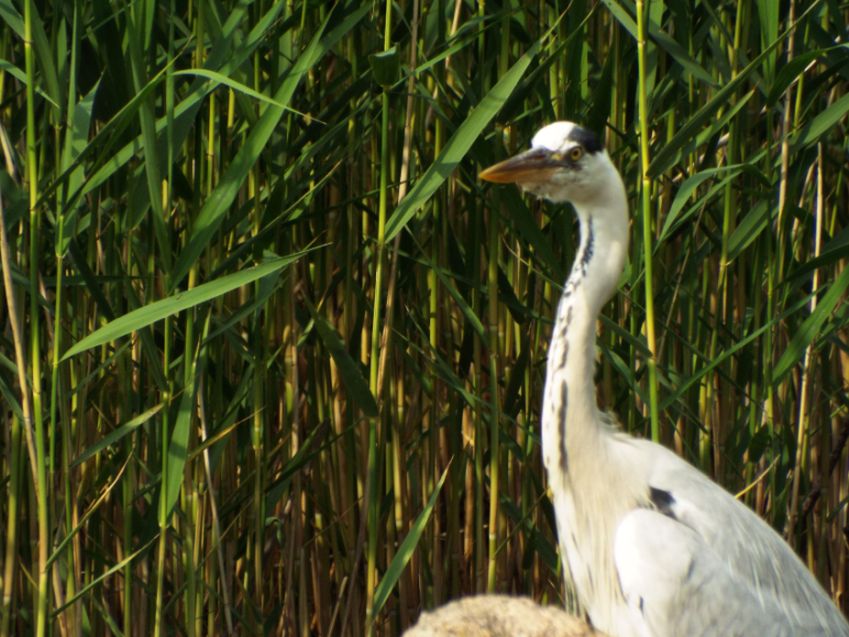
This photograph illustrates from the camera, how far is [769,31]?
9.16ft

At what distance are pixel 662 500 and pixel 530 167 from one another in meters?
Answer: 0.74

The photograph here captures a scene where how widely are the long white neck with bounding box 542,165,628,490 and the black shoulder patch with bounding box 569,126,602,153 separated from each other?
62 mm

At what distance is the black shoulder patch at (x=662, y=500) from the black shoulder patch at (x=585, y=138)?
715 mm

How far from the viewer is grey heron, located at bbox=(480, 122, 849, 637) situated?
2580 millimetres

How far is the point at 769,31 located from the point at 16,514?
6.31 ft

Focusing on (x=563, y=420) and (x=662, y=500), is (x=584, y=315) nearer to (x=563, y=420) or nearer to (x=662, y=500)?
(x=563, y=420)

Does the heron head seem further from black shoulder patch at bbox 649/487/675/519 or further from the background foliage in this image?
black shoulder patch at bbox 649/487/675/519

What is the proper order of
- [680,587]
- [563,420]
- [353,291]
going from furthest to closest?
[353,291]
[563,420]
[680,587]

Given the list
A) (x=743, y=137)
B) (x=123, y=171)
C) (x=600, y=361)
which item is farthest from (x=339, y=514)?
(x=743, y=137)

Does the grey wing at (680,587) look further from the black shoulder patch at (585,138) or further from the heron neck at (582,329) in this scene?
the black shoulder patch at (585,138)

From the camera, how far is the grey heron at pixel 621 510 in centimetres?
258

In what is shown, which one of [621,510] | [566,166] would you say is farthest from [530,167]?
[621,510]

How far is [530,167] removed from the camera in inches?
102

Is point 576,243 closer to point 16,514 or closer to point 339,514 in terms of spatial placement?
point 339,514
